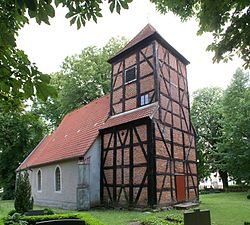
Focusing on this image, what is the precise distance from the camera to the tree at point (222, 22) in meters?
4.77

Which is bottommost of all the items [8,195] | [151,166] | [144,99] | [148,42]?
[8,195]

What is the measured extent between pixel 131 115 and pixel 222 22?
1282 centimetres

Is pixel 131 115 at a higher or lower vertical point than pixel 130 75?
lower

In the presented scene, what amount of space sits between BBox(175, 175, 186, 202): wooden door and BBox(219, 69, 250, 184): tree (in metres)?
4.71

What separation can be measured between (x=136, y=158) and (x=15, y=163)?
2022 cm

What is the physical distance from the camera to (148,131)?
15.9 meters

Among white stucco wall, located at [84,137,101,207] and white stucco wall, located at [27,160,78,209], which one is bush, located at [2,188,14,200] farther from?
white stucco wall, located at [84,137,101,207]

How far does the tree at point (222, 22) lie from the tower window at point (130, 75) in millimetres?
12857

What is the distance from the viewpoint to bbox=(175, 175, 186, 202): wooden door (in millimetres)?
16859

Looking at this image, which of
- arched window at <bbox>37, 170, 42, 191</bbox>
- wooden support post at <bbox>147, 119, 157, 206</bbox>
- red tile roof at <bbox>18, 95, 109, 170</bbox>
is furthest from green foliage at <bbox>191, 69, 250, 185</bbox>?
arched window at <bbox>37, 170, 42, 191</bbox>

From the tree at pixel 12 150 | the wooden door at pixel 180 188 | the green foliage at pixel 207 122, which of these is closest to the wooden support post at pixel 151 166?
the wooden door at pixel 180 188

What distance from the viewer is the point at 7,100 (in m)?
2.59

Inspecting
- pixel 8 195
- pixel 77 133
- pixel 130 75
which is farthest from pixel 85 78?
pixel 8 195

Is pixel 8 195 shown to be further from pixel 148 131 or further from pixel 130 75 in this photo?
pixel 148 131
